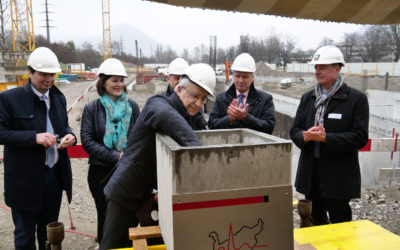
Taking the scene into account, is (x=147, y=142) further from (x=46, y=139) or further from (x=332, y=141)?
(x=332, y=141)

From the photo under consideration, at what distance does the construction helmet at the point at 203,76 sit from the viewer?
6.49ft

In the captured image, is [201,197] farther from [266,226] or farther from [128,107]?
[128,107]

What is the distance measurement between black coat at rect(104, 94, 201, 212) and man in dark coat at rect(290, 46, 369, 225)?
4.94ft

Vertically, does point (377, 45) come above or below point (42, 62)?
above

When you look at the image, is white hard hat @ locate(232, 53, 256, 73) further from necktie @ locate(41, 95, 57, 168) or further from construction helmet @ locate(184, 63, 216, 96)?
necktie @ locate(41, 95, 57, 168)

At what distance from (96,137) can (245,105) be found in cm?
149

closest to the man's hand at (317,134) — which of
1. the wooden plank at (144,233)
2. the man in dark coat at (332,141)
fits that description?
the man in dark coat at (332,141)

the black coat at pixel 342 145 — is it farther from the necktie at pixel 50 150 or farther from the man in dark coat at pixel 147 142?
the necktie at pixel 50 150

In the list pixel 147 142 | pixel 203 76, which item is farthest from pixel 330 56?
pixel 147 142

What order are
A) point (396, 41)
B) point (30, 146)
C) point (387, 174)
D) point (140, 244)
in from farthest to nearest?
1. point (396, 41)
2. point (387, 174)
3. point (30, 146)
4. point (140, 244)

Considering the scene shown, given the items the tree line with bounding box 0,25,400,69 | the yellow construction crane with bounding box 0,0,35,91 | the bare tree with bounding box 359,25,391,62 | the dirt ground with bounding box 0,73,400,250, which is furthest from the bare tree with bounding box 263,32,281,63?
the dirt ground with bounding box 0,73,400,250

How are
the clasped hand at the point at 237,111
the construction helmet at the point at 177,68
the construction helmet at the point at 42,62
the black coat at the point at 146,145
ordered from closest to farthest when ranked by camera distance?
the black coat at the point at 146,145 → the construction helmet at the point at 42,62 → the clasped hand at the point at 237,111 → the construction helmet at the point at 177,68

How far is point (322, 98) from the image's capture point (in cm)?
316

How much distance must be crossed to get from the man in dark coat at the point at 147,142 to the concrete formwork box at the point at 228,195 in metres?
0.17
